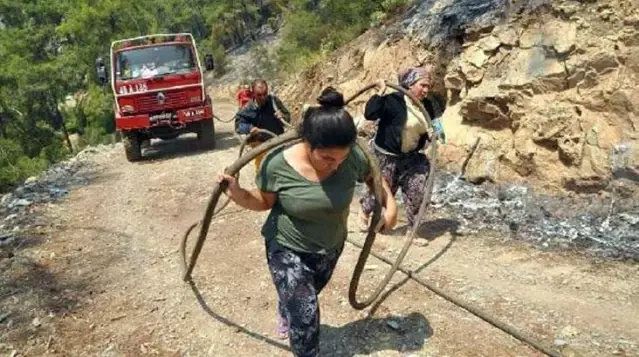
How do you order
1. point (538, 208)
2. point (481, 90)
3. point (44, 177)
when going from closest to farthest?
point (538, 208), point (481, 90), point (44, 177)

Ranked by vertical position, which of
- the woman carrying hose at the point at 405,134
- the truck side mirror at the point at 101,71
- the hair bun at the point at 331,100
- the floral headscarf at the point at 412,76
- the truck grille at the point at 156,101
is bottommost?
the truck grille at the point at 156,101

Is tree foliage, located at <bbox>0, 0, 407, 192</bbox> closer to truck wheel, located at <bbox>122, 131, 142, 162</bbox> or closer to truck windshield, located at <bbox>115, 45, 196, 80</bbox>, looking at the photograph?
truck windshield, located at <bbox>115, 45, 196, 80</bbox>

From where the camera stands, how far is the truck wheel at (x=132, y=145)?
11.9 m

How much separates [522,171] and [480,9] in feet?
10.1

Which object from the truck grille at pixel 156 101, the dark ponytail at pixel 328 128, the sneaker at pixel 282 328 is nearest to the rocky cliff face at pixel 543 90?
the sneaker at pixel 282 328

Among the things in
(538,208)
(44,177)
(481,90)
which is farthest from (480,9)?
(44,177)

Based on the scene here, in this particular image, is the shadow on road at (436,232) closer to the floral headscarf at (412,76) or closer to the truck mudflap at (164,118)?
the floral headscarf at (412,76)

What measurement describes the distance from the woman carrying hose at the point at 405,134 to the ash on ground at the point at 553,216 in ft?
3.18

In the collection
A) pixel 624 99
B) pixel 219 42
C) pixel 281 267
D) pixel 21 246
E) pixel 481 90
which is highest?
pixel 281 267

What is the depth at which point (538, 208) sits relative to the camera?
255 inches

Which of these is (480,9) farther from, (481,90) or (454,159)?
(454,159)

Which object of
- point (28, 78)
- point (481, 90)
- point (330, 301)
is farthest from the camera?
point (28, 78)

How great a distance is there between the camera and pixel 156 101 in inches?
451

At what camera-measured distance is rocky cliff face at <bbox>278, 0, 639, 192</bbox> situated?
6.55 m
